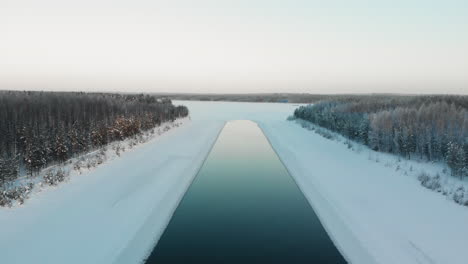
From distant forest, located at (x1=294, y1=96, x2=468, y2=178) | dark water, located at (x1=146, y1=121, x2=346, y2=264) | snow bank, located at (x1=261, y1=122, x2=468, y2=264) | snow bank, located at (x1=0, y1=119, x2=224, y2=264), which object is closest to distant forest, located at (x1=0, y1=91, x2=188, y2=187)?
snow bank, located at (x1=0, y1=119, x2=224, y2=264)

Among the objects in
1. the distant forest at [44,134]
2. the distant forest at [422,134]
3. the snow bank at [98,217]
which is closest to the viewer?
the snow bank at [98,217]

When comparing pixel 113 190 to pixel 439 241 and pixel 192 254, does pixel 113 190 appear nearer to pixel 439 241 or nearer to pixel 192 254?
pixel 192 254

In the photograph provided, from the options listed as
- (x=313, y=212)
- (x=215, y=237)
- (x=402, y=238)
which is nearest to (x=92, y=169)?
(x=215, y=237)

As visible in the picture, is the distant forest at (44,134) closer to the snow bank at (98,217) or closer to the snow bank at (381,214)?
the snow bank at (98,217)

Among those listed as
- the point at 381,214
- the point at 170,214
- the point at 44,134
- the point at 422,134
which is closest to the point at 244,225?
the point at 170,214

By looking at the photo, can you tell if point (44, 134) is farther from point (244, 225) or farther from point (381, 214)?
point (381, 214)

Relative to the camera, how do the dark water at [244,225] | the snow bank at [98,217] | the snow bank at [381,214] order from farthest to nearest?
the dark water at [244,225]
the snow bank at [381,214]
the snow bank at [98,217]

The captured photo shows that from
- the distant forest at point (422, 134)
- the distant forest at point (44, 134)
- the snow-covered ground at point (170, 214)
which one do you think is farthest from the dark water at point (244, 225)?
the distant forest at point (422, 134)
